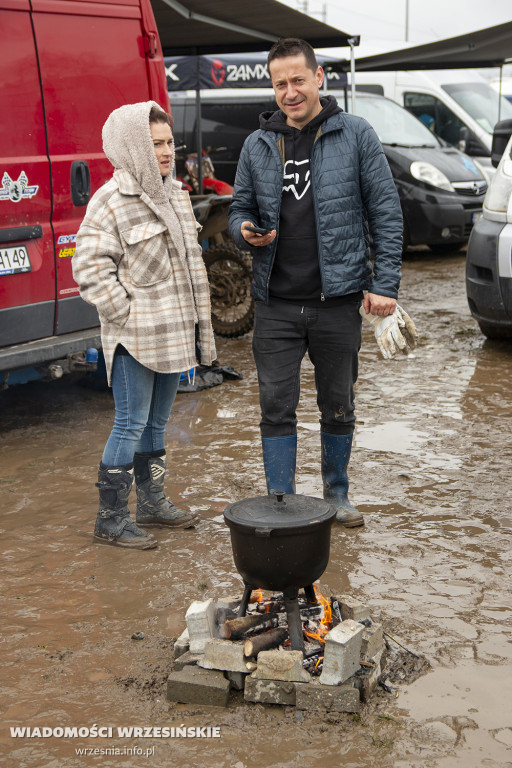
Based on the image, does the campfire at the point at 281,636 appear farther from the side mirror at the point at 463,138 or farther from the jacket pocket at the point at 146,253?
the side mirror at the point at 463,138

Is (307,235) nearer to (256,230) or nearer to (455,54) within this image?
(256,230)

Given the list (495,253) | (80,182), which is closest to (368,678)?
(80,182)

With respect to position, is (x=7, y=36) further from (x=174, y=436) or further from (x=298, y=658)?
(x=298, y=658)

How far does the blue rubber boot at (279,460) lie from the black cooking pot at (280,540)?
1.05 m

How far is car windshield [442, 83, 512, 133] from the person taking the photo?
15531mm

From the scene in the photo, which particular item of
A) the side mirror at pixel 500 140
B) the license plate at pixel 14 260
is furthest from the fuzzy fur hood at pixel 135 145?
the side mirror at pixel 500 140

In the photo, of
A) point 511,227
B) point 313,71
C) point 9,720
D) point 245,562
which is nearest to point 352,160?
point 313,71

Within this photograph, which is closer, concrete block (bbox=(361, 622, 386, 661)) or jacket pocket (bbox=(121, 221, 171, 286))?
concrete block (bbox=(361, 622, 386, 661))

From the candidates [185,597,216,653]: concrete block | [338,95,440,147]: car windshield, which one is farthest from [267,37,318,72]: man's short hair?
[338,95,440,147]: car windshield

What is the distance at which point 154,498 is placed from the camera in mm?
4703

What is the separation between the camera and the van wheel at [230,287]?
8.73m

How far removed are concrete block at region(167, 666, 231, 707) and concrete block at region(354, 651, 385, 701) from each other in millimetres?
417

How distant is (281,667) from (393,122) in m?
12.1

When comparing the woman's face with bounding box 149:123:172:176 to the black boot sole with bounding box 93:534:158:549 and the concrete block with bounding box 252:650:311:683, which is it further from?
the concrete block with bounding box 252:650:311:683
